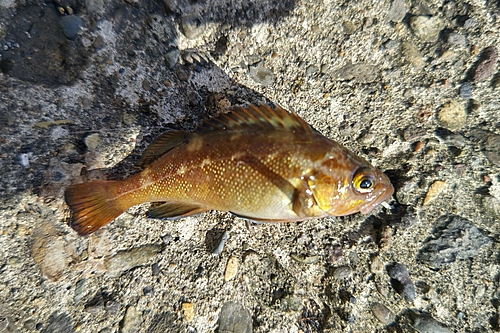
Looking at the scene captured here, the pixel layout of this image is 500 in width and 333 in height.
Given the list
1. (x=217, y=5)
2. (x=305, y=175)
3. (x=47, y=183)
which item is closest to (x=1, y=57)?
(x=47, y=183)

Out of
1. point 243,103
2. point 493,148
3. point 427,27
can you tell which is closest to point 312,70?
point 243,103

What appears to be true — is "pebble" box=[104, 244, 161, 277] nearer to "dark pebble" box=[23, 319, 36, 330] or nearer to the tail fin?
the tail fin

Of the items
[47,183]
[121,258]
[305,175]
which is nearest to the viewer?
[305,175]

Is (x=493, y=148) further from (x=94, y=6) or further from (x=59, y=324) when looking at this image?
(x=59, y=324)

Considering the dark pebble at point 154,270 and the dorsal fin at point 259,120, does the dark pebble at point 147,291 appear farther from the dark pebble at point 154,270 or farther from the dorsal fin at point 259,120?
the dorsal fin at point 259,120

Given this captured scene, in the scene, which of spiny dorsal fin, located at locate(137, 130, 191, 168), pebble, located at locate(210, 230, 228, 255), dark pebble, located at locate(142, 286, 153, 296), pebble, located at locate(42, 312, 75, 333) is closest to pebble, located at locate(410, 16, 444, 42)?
spiny dorsal fin, located at locate(137, 130, 191, 168)

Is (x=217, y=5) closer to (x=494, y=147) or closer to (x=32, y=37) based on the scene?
(x=32, y=37)
